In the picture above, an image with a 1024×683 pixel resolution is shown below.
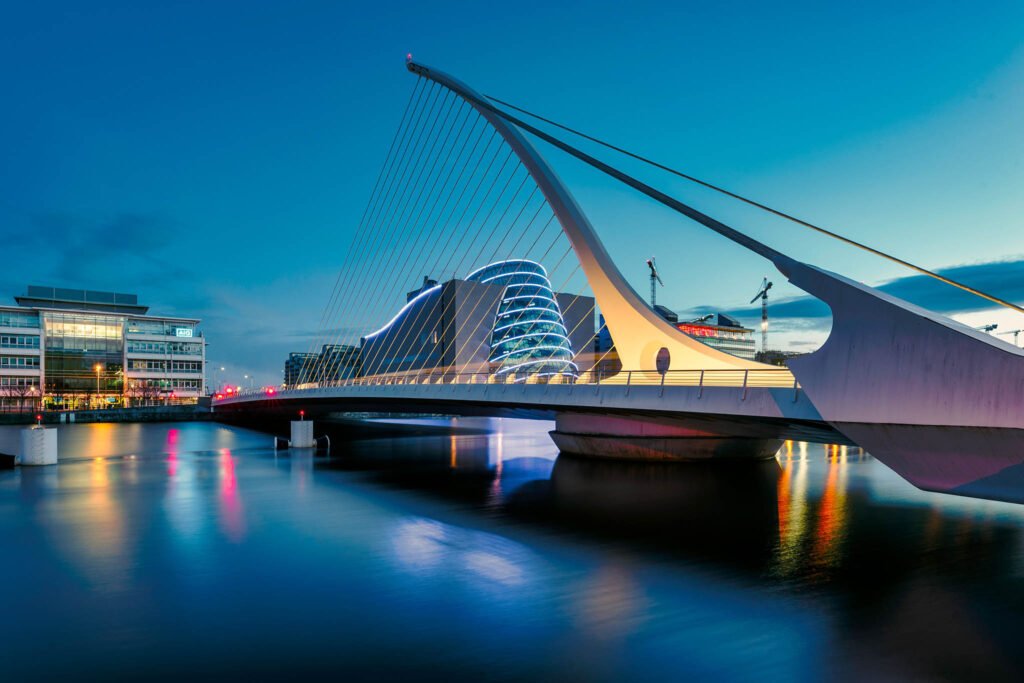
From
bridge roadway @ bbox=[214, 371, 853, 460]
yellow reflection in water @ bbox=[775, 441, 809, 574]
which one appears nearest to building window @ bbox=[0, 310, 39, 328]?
bridge roadway @ bbox=[214, 371, 853, 460]

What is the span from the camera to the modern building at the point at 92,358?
81.2 m

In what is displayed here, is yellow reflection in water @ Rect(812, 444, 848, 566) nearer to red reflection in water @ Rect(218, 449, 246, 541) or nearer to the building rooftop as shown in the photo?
red reflection in water @ Rect(218, 449, 246, 541)

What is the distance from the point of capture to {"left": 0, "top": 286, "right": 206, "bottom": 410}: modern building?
8125 cm

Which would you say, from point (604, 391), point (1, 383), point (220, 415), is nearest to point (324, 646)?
point (604, 391)

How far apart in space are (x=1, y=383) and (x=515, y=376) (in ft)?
266

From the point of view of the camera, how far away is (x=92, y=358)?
287ft

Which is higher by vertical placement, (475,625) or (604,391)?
(604,391)

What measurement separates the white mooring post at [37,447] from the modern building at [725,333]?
4537 inches

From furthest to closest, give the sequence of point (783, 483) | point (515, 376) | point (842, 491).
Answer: point (515, 376) → point (783, 483) → point (842, 491)

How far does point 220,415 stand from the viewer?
78375 mm

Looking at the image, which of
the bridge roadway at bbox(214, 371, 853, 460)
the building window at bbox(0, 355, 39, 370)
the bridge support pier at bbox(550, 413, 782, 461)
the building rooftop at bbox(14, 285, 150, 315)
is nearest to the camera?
the bridge roadway at bbox(214, 371, 853, 460)

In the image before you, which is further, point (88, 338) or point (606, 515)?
point (88, 338)

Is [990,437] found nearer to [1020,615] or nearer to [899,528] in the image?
[1020,615]

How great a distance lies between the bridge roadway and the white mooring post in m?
12.5
